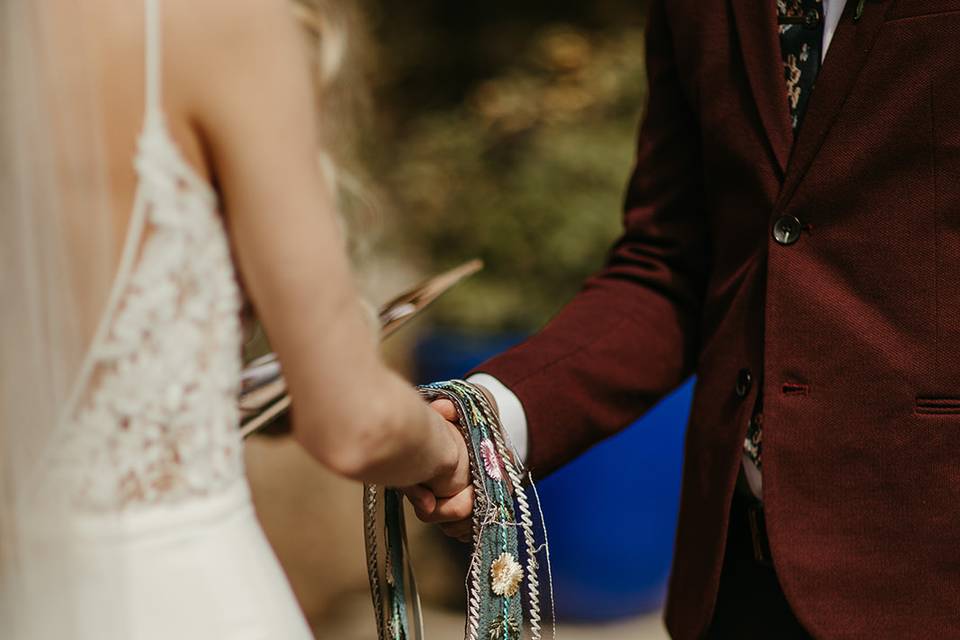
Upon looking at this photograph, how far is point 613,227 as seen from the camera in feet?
14.5

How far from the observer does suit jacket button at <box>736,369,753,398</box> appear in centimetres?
164

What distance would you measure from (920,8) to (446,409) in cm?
82

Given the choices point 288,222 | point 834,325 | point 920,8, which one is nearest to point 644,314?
point 834,325

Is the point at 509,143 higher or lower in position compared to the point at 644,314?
lower

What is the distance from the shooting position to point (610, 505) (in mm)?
4008

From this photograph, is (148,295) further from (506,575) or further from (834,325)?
(834,325)

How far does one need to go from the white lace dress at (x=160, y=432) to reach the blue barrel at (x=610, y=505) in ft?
9.02

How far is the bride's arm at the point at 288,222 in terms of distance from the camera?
1126 millimetres

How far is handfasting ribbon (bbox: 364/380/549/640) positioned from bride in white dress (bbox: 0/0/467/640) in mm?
349

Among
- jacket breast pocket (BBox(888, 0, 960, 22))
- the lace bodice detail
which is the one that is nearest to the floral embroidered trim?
the lace bodice detail

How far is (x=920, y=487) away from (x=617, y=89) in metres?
3.32

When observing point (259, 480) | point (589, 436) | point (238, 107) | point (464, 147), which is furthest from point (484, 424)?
point (464, 147)

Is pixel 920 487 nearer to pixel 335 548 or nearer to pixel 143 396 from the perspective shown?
pixel 143 396

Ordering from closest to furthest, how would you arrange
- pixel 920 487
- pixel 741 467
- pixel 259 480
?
1. pixel 920 487
2. pixel 741 467
3. pixel 259 480
